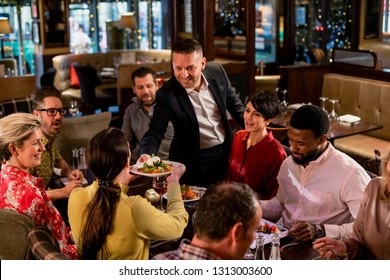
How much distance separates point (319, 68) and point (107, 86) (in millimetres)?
3477

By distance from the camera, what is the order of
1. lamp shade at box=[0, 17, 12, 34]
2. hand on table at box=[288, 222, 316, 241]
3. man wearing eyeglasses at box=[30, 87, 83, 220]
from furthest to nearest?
lamp shade at box=[0, 17, 12, 34] < man wearing eyeglasses at box=[30, 87, 83, 220] < hand on table at box=[288, 222, 316, 241]

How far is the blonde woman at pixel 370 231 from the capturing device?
222 centimetres

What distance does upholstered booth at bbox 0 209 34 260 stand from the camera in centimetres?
233

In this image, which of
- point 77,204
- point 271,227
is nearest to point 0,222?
point 77,204

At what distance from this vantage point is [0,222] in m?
2.32

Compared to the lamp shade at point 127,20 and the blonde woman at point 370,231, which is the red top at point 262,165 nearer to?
the blonde woman at point 370,231

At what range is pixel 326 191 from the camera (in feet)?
8.61

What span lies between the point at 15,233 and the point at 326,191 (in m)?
1.31

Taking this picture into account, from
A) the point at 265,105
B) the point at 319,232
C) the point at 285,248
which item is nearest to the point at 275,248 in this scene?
the point at 285,248

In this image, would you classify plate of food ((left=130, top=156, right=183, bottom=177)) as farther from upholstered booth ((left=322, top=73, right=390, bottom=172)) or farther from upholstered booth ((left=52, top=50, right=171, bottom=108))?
upholstered booth ((left=52, top=50, right=171, bottom=108))

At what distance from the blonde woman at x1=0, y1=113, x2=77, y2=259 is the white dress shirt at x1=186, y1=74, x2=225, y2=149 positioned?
3.55 ft

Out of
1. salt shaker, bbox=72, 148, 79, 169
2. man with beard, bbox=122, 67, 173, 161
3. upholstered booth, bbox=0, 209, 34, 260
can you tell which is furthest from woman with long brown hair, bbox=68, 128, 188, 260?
man with beard, bbox=122, 67, 173, 161

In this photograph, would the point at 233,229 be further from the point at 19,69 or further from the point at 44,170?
the point at 19,69

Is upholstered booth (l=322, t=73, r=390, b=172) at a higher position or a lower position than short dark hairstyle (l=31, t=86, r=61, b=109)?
lower
